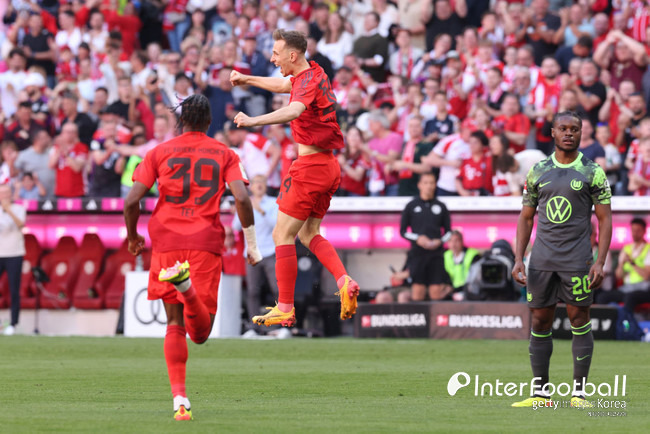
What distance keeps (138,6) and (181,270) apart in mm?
20244

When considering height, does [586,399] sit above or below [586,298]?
below

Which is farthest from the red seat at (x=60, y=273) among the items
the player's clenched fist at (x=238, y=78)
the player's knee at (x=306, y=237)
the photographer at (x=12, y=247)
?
the player's clenched fist at (x=238, y=78)

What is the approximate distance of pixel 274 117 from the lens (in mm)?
9125

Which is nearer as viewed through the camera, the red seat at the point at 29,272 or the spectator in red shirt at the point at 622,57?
the spectator in red shirt at the point at 622,57

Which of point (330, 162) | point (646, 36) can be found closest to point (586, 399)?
point (330, 162)

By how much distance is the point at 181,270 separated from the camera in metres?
7.76

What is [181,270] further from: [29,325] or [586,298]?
[29,325]

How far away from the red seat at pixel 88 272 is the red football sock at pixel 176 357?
14.2m

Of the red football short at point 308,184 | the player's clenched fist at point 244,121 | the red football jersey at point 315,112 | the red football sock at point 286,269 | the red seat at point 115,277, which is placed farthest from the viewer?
the red seat at point 115,277

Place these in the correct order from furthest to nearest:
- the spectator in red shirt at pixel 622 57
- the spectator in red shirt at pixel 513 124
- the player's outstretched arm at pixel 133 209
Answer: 1. the spectator in red shirt at pixel 622 57
2. the spectator in red shirt at pixel 513 124
3. the player's outstretched arm at pixel 133 209

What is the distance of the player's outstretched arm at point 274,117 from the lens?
8.59 meters

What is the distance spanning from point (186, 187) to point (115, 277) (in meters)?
14.4

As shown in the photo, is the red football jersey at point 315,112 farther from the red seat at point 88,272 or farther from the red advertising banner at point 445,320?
the red seat at point 88,272

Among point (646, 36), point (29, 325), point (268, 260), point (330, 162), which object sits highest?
point (646, 36)
